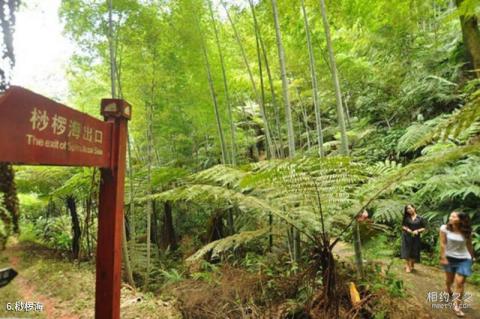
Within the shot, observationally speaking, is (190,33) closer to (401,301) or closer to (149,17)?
(149,17)

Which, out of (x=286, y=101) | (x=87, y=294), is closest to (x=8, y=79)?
(x=286, y=101)

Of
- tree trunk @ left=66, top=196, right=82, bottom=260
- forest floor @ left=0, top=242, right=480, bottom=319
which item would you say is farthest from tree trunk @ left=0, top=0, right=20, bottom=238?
tree trunk @ left=66, top=196, right=82, bottom=260

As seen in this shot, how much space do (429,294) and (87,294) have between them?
393 centimetres

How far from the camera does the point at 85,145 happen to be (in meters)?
1.41

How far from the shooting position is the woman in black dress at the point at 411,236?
3.78 m

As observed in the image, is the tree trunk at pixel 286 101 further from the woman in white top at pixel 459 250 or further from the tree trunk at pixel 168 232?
the tree trunk at pixel 168 232

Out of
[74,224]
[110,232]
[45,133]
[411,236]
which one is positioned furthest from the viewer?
[74,224]

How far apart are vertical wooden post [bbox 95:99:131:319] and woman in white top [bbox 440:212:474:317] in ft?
9.50

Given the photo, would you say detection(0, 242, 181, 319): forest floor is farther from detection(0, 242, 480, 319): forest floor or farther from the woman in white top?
the woman in white top

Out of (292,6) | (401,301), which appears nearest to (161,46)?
(292,6)

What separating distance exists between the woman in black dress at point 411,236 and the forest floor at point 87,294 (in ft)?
0.60

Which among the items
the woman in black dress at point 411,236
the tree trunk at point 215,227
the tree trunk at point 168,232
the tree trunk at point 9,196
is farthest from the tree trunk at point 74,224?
the woman in black dress at point 411,236

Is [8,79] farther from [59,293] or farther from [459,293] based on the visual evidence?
[459,293]

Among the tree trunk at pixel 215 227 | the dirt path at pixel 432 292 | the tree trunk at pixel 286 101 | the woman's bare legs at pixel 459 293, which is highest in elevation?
the tree trunk at pixel 286 101
